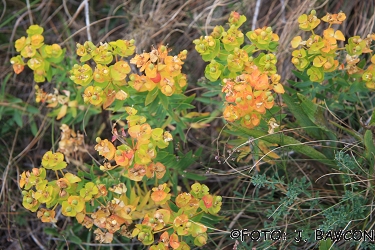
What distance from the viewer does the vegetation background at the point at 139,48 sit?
2.28 meters

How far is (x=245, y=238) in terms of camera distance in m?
2.13

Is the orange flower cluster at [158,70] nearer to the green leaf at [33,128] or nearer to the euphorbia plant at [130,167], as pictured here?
the euphorbia plant at [130,167]

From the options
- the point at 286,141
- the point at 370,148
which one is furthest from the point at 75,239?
the point at 370,148

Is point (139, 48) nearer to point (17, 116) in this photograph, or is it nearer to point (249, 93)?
point (17, 116)

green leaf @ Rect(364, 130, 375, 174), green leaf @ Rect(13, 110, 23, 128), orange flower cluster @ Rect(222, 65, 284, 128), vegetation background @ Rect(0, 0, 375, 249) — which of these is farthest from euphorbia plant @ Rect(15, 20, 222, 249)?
green leaf @ Rect(13, 110, 23, 128)

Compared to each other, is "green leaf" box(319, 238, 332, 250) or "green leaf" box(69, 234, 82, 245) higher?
"green leaf" box(319, 238, 332, 250)

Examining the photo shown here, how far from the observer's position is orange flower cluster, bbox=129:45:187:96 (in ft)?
5.70

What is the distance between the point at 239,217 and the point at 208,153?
1.18 feet

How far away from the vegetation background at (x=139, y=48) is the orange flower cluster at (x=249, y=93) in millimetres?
419

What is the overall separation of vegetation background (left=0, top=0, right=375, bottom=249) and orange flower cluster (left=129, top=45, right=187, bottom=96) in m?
0.41

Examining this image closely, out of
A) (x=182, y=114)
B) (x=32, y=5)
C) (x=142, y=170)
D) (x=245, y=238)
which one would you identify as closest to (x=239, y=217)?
(x=245, y=238)

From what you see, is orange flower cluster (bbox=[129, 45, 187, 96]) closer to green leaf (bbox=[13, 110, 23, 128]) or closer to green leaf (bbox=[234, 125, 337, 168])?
green leaf (bbox=[234, 125, 337, 168])

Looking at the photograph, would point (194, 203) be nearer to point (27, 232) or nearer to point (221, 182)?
point (221, 182)

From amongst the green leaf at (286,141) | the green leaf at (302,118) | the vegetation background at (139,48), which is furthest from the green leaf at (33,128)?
the green leaf at (302,118)
